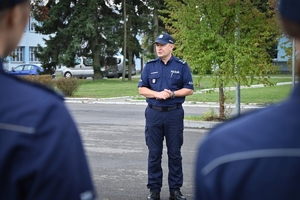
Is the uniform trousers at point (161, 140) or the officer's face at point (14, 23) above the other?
the officer's face at point (14, 23)

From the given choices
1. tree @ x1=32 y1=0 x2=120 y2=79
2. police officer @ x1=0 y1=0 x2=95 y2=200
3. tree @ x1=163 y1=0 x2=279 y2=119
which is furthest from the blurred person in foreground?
tree @ x1=32 y1=0 x2=120 y2=79

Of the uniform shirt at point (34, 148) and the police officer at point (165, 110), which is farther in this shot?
the police officer at point (165, 110)

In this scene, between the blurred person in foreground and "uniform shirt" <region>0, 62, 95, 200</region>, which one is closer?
the blurred person in foreground

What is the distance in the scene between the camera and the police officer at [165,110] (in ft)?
25.0

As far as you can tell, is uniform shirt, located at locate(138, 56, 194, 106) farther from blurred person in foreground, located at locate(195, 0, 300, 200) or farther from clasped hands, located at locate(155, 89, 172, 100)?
blurred person in foreground, located at locate(195, 0, 300, 200)

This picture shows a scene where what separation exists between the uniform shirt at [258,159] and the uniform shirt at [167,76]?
237 inches

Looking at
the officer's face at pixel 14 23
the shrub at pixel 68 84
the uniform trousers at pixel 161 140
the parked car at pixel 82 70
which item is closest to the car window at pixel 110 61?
the parked car at pixel 82 70

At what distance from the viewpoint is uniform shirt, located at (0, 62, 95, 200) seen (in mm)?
1776

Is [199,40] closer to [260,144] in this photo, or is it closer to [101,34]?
[260,144]

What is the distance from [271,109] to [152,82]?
6098mm

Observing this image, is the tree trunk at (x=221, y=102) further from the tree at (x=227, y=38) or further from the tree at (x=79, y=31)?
the tree at (x=79, y=31)

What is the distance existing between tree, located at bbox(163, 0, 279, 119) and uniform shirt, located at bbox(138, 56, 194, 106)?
8.24m

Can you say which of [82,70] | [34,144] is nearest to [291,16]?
[34,144]

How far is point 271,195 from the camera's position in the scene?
1.61 metres
